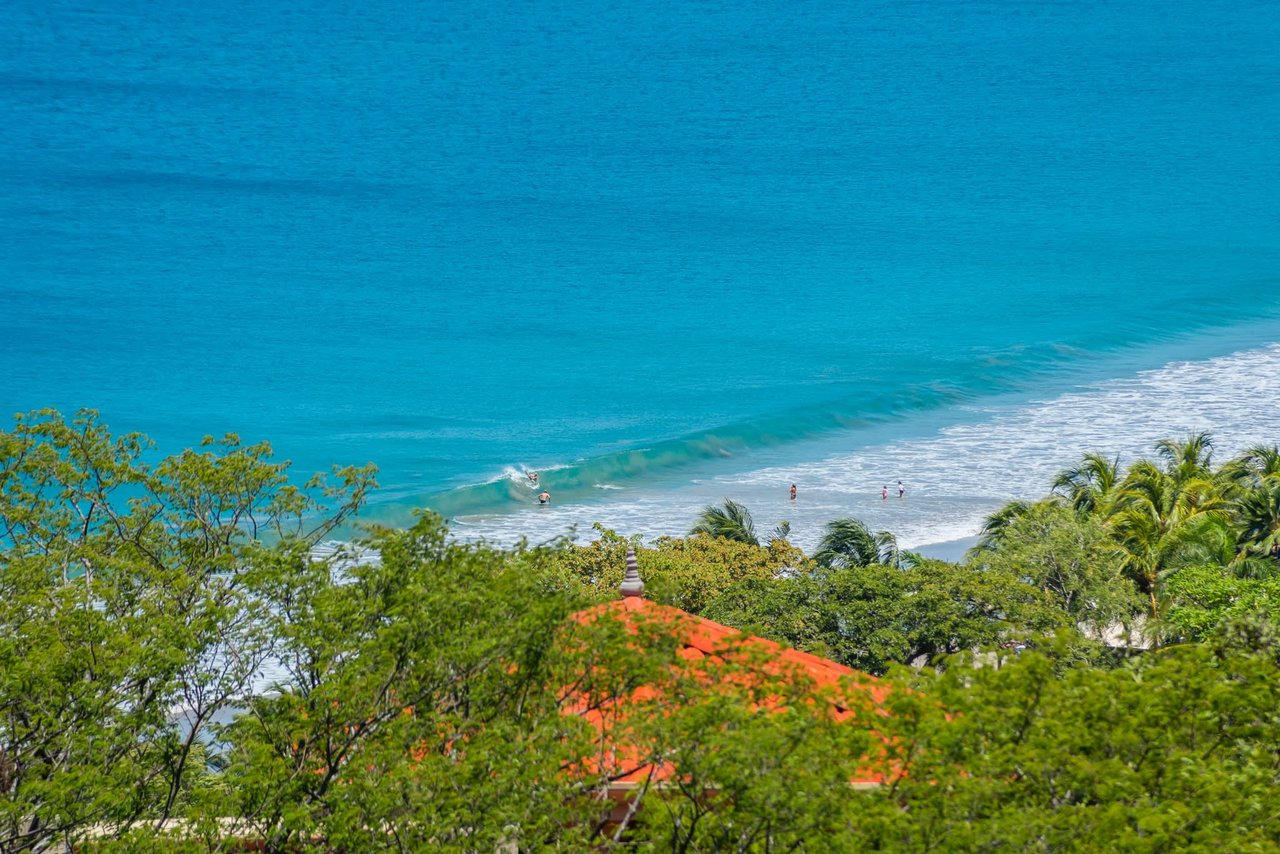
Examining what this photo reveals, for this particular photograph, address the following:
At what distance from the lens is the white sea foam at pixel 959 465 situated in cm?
5669

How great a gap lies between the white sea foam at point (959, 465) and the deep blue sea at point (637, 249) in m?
0.33

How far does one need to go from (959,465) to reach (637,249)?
63018mm

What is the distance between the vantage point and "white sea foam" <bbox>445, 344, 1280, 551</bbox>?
186ft

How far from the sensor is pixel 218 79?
173 m

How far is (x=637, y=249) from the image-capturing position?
407ft

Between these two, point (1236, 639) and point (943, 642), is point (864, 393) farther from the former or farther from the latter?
point (1236, 639)

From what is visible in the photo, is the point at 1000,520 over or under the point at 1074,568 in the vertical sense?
over

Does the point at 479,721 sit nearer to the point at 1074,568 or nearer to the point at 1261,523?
the point at 1074,568

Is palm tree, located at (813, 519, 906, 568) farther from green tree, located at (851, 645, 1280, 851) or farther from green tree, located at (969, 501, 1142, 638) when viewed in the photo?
green tree, located at (851, 645, 1280, 851)

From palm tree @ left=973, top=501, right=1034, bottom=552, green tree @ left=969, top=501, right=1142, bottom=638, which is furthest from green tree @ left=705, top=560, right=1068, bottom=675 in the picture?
palm tree @ left=973, top=501, right=1034, bottom=552

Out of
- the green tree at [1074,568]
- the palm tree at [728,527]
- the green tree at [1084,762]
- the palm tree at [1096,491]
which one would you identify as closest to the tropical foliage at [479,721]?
the green tree at [1084,762]

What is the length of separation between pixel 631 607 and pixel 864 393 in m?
62.9

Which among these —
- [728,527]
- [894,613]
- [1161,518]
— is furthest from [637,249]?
[894,613]

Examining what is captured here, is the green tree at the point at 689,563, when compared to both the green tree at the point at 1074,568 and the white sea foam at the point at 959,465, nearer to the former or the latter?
the green tree at the point at 1074,568
